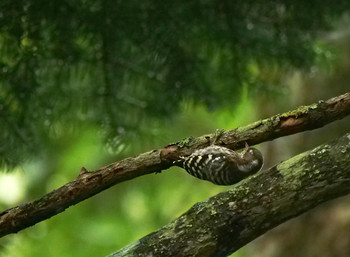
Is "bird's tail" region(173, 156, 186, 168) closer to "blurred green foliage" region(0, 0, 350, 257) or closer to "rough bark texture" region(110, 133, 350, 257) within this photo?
"rough bark texture" region(110, 133, 350, 257)

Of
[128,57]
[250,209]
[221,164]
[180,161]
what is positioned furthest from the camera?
[128,57]

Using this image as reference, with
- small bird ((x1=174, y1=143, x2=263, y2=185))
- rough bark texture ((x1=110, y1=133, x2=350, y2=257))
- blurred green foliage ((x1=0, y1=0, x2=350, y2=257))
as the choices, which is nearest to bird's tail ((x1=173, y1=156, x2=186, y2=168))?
small bird ((x1=174, y1=143, x2=263, y2=185))

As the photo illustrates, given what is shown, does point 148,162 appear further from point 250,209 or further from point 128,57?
point 128,57

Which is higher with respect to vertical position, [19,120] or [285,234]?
[19,120]

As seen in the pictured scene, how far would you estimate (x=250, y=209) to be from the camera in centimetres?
154

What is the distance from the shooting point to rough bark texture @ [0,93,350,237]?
1.58 meters

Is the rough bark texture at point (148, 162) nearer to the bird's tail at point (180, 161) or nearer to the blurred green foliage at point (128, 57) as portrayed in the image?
the bird's tail at point (180, 161)

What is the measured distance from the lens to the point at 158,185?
4.53 m

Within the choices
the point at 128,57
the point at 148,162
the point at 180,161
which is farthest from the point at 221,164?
the point at 128,57

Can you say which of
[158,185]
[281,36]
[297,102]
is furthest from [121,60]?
[158,185]

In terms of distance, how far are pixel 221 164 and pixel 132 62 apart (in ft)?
3.32

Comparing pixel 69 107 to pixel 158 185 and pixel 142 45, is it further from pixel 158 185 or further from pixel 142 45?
pixel 158 185

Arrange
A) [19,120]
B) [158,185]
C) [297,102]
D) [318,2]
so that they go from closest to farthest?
1. [19,120]
2. [318,2]
3. [297,102]
4. [158,185]

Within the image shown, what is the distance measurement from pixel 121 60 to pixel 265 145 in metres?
1.12
